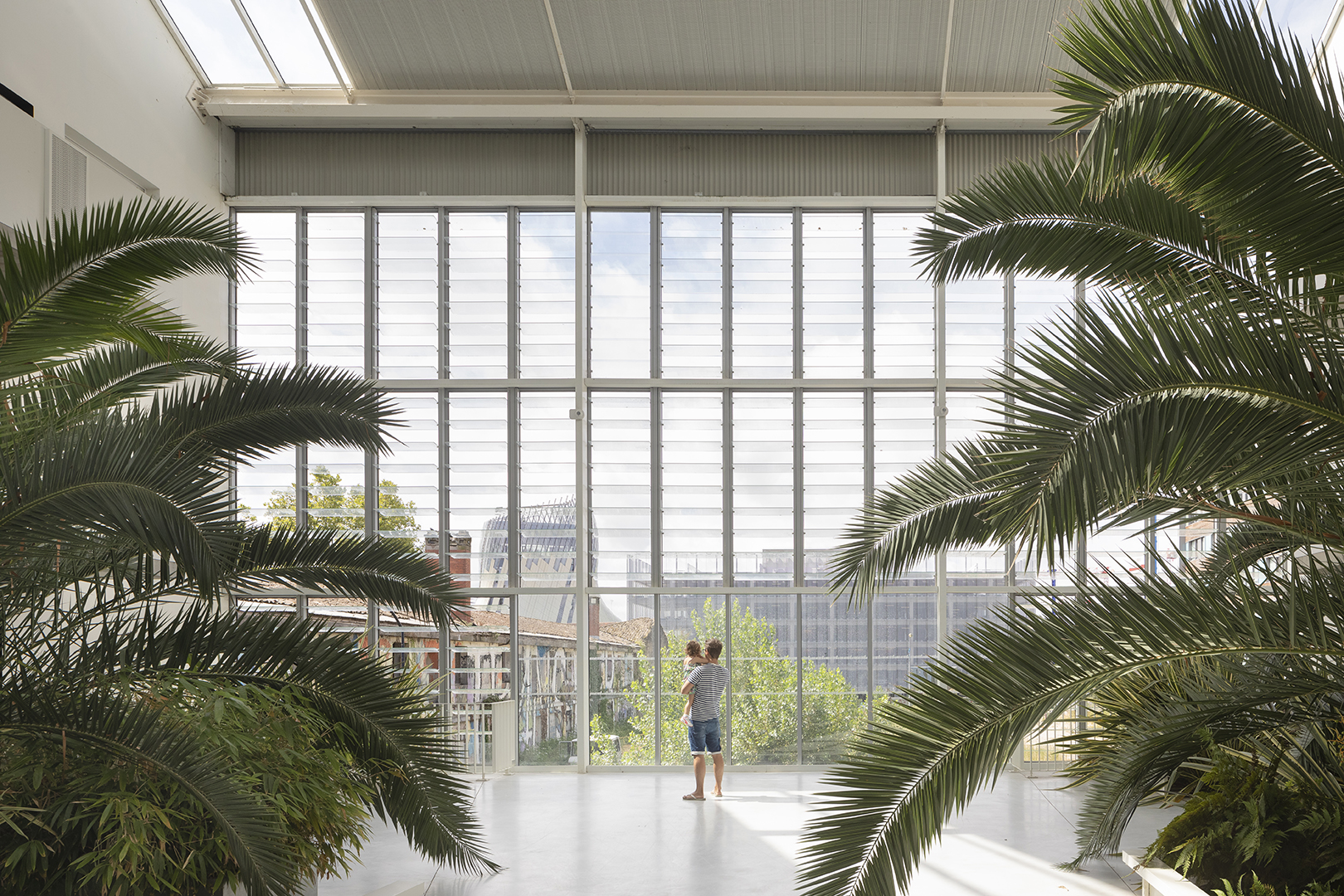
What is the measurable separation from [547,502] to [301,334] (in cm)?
315

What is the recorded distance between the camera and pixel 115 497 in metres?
3.15

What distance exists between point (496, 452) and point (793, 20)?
513cm

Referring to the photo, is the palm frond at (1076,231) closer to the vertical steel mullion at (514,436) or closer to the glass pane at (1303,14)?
the vertical steel mullion at (514,436)

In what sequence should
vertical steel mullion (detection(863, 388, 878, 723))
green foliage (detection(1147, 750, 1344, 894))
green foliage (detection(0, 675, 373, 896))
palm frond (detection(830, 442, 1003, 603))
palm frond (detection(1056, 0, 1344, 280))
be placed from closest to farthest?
palm frond (detection(1056, 0, 1344, 280))
green foliage (detection(0, 675, 373, 896))
green foliage (detection(1147, 750, 1344, 894))
palm frond (detection(830, 442, 1003, 603))
vertical steel mullion (detection(863, 388, 878, 723))

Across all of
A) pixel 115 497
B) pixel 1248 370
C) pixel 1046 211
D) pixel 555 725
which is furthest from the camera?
pixel 555 725

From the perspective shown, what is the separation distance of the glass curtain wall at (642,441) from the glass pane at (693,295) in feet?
0.09

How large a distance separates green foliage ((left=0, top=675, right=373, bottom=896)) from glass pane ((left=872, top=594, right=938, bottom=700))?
6.64 meters

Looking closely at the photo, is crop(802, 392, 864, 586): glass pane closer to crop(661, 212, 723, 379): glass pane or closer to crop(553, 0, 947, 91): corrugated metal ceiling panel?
crop(661, 212, 723, 379): glass pane

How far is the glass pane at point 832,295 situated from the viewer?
10.8 meters

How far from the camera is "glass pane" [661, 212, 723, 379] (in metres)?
10.8

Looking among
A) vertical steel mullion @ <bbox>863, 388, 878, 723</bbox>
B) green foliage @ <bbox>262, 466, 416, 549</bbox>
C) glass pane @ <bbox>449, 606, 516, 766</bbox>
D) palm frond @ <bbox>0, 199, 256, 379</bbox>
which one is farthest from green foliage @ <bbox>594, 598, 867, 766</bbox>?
palm frond @ <bbox>0, 199, 256, 379</bbox>

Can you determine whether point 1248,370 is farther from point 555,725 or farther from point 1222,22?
point 555,725

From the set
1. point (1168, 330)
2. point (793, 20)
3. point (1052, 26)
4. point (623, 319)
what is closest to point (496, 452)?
point (623, 319)

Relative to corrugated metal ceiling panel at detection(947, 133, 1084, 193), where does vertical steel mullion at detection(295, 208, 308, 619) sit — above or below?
below
